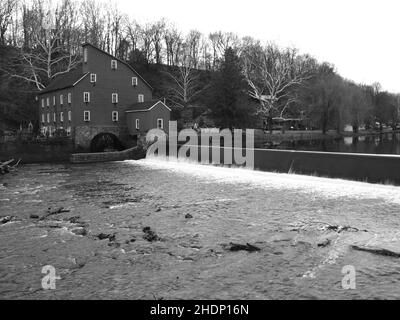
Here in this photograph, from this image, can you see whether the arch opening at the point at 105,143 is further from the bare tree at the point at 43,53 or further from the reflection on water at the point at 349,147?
the reflection on water at the point at 349,147

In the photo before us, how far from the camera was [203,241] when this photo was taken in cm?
1079

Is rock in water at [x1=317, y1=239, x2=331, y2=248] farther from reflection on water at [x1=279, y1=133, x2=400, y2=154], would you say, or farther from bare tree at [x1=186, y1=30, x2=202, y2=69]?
bare tree at [x1=186, y1=30, x2=202, y2=69]

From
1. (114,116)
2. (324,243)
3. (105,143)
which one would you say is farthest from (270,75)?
(324,243)

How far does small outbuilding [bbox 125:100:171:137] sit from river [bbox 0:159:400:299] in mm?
24513

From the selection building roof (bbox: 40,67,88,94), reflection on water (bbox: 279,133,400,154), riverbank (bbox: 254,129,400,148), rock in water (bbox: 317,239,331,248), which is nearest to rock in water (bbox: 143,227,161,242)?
rock in water (bbox: 317,239,331,248)

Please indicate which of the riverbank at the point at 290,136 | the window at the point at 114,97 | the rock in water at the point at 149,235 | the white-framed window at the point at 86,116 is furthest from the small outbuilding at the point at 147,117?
the rock in water at the point at 149,235

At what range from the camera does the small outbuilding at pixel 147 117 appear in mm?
44344

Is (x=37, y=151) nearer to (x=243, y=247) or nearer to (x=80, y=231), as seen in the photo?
Result: (x=80, y=231)

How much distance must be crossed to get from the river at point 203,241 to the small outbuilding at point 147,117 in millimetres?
24513
